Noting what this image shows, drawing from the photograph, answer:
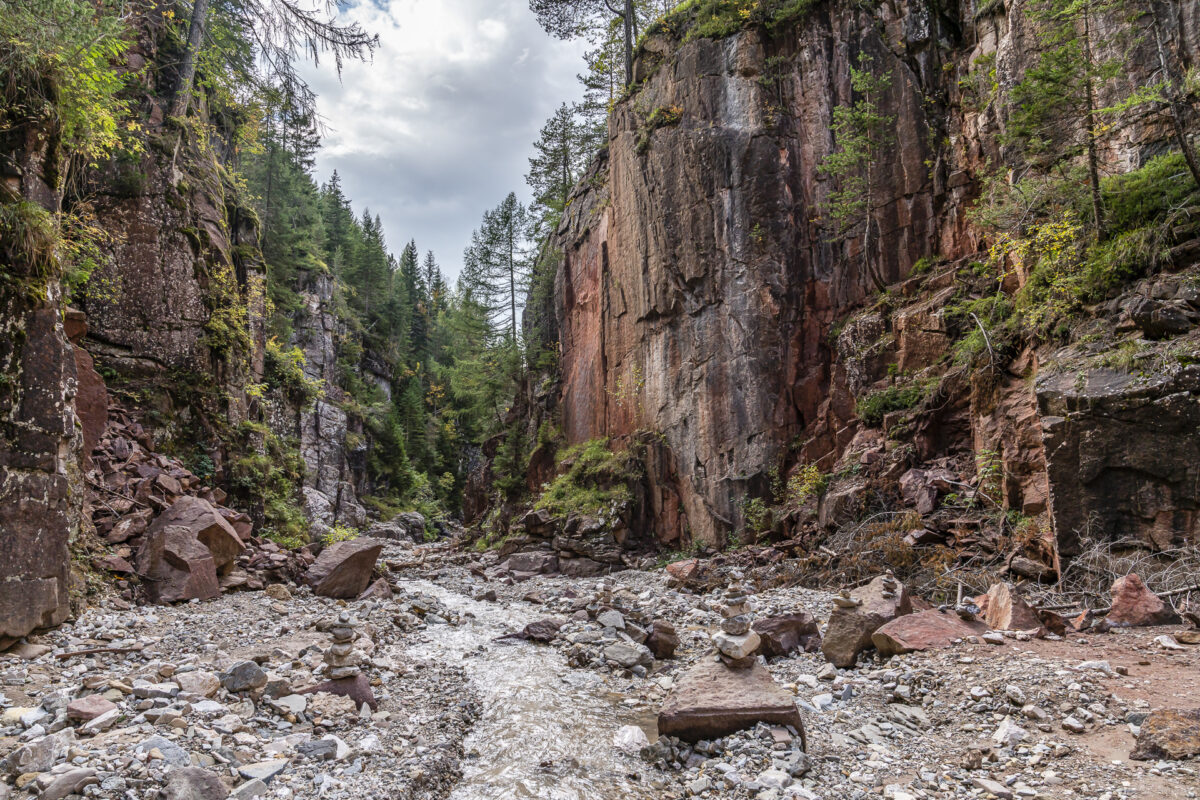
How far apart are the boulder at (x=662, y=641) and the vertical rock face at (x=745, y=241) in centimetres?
747

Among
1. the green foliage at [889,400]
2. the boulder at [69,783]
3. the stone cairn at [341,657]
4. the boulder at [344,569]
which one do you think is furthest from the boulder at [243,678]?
the green foliage at [889,400]

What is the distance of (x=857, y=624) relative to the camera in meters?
7.25

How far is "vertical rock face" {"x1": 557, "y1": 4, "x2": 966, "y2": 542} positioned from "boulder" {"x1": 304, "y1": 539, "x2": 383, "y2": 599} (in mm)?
9320

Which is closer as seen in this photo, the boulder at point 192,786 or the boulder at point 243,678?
the boulder at point 192,786

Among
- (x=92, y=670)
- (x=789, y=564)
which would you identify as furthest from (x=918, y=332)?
(x=92, y=670)

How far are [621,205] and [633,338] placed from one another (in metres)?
5.41

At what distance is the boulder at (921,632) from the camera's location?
671cm

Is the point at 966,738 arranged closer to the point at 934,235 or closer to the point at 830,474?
the point at 830,474

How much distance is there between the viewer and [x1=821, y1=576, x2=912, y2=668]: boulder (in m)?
7.16

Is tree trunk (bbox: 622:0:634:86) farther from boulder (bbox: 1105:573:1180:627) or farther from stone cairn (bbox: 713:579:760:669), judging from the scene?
boulder (bbox: 1105:573:1180:627)

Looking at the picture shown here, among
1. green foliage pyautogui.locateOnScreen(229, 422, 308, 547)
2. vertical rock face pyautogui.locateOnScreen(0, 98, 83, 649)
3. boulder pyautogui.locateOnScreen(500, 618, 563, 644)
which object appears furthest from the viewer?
green foliage pyautogui.locateOnScreen(229, 422, 308, 547)

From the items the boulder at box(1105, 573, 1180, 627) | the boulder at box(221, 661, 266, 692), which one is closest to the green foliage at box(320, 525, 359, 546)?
the boulder at box(221, 661, 266, 692)

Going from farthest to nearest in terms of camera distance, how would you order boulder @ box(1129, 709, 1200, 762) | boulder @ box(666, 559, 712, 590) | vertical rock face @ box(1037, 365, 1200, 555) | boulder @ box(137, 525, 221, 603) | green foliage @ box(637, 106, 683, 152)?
1. green foliage @ box(637, 106, 683, 152)
2. boulder @ box(666, 559, 712, 590)
3. boulder @ box(137, 525, 221, 603)
4. vertical rock face @ box(1037, 365, 1200, 555)
5. boulder @ box(1129, 709, 1200, 762)

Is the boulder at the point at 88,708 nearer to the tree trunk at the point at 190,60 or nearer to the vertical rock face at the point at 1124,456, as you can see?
the vertical rock face at the point at 1124,456
